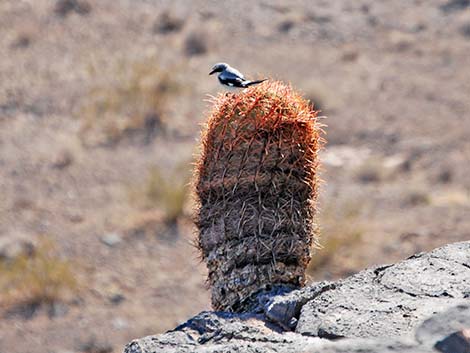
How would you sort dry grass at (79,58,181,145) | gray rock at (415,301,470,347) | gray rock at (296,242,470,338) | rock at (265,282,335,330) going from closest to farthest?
gray rock at (415,301,470,347) < gray rock at (296,242,470,338) < rock at (265,282,335,330) < dry grass at (79,58,181,145)

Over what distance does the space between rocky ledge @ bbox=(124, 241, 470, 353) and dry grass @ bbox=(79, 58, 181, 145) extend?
10917 mm

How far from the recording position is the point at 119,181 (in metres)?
13.8

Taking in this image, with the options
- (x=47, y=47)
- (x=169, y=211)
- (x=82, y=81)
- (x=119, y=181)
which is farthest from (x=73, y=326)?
(x=47, y=47)

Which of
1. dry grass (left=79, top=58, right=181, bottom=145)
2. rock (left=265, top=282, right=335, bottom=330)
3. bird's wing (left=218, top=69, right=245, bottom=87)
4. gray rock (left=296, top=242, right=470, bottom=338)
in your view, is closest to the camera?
gray rock (left=296, top=242, right=470, bottom=338)

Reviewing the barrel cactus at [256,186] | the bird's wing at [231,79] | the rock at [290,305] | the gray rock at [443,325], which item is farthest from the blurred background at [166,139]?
the gray rock at [443,325]

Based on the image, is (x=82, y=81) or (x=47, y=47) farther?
(x=47, y=47)

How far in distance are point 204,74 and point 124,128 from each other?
2.90m

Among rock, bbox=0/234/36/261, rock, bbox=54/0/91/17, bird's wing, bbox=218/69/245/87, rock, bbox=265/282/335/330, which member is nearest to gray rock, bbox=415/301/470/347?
rock, bbox=265/282/335/330

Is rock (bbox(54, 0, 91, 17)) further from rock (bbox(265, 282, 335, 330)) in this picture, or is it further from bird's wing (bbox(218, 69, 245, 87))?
rock (bbox(265, 282, 335, 330))

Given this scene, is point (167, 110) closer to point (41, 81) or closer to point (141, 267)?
point (41, 81)

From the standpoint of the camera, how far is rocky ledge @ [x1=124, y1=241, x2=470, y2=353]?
3.57m

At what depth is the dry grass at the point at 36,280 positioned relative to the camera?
35.0 ft

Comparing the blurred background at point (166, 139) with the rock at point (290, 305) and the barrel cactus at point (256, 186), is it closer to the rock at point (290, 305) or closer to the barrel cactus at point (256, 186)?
the barrel cactus at point (256, 186)

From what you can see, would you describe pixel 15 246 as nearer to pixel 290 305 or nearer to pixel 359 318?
pixel 290 305
